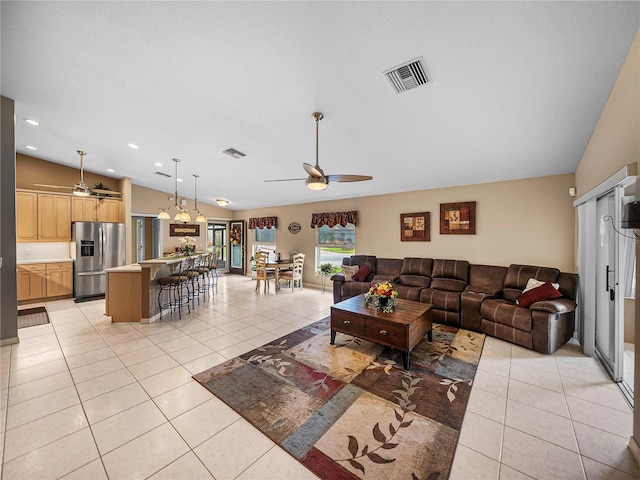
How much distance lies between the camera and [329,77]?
228 cm

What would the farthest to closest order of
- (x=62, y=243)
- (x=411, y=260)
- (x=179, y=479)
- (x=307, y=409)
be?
(x=62, y=243)
(x=411, y=260)
(x=307, y=409)
(x=179, y=479)

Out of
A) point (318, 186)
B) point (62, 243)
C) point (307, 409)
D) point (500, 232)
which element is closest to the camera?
point (307, 409)

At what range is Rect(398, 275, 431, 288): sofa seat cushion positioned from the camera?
16.3ft

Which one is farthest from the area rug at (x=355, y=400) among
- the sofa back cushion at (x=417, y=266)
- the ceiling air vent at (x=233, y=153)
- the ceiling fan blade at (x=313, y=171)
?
the ceiling air vent at (x=233, y=153)

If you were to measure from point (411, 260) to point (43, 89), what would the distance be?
20.3 ft

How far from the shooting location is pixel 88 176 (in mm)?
6375

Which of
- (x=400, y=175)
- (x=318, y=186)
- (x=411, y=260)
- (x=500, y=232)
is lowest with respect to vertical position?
(x=411, y=260)

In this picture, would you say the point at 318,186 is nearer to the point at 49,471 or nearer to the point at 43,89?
the point at 49,471

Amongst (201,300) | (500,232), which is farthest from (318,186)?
(201,300)

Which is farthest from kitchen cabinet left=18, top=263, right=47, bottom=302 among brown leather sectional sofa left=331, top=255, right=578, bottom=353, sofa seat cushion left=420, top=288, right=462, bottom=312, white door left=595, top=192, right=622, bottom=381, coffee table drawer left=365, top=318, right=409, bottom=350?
white door left=595, top=192, right=622, bottom=381

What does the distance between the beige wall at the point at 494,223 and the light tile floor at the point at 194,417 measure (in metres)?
1.60

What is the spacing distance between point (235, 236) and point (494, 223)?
27.2 feet

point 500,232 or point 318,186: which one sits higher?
point 318,186

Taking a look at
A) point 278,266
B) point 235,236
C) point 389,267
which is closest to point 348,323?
point 389,267
